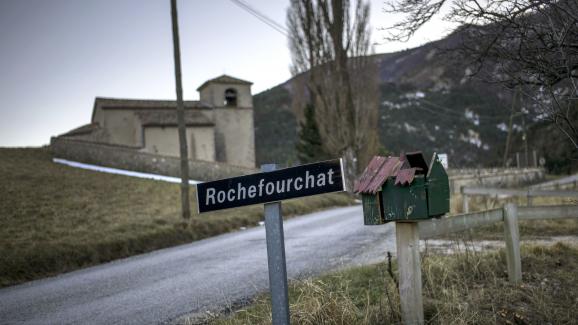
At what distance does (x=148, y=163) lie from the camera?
24875 mm

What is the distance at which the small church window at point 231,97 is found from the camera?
40.1 meters

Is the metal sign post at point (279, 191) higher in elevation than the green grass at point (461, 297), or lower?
higher

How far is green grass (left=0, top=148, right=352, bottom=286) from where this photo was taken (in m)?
8.69

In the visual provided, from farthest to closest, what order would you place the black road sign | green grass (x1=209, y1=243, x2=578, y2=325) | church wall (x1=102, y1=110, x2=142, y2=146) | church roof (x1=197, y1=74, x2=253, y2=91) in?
church roof (x1=197, y1=74, x2=253, y2=91), church wall (x1=102, y1=110, x2=142, y2=146), green grass (x1=209, y1=243, x2=578, y2=325), the black road sign

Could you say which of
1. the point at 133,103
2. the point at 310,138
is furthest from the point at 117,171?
the point at 310,138

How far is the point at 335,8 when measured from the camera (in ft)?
78.4

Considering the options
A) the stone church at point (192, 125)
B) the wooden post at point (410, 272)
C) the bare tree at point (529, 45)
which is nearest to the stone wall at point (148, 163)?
the stone church at point (192, 125)

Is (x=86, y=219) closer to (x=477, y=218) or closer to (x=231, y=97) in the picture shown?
(x=477, y=218)

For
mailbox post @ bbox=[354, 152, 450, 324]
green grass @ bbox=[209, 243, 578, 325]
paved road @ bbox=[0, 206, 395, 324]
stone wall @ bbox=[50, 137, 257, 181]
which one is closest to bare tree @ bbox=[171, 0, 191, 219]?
paved road @ bbox=[0, 206, 395, 324]

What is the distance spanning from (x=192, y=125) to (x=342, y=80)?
16018 millimetres

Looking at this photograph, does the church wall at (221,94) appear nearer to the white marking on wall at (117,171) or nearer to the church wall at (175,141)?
the church wall at (175,141)

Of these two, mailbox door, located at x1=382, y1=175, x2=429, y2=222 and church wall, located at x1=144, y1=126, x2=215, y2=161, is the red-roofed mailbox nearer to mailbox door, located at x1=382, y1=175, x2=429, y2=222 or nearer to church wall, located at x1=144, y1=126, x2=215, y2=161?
mailbox door, located at x1=382, y1=175, x2=429, y2=222

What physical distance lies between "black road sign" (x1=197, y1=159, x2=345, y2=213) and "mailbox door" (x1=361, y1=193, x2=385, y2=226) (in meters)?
0.57

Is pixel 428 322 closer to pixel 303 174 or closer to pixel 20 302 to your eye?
pixel 303 174
